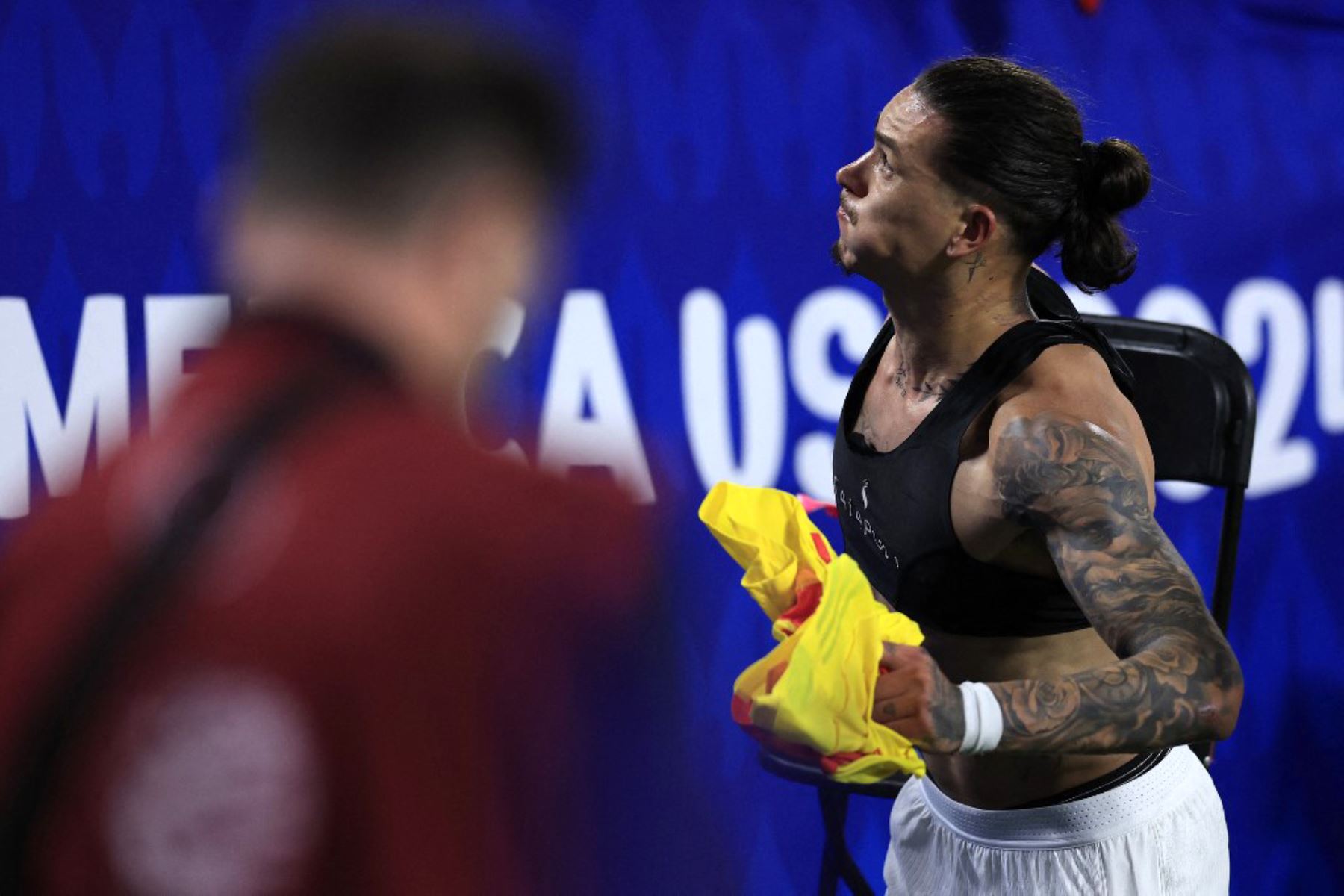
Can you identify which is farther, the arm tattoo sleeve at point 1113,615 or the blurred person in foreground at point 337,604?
the arm tattoo sleeve at point 1113,615

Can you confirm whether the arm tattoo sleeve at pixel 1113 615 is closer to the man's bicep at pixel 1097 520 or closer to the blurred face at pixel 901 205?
the man's bicep at pixel 1097 520

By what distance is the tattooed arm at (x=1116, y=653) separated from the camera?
3.28 feet

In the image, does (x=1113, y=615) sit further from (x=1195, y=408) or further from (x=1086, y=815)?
(x=1195, y=408)

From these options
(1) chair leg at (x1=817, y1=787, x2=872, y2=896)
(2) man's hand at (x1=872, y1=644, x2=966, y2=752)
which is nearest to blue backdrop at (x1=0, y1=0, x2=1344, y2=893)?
(1) chair leg at (x1=817, y1=787, x2=872, y2=896)

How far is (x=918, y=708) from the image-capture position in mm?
1006

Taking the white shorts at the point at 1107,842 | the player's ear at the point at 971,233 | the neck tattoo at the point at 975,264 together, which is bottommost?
the white shorts at the point at 1107,842

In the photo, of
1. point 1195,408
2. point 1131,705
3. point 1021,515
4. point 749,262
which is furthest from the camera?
point 749,262

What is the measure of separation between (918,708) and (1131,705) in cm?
15

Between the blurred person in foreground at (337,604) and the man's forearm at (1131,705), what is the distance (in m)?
0.53

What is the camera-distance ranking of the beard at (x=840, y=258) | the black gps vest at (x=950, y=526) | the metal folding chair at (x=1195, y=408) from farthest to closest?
the metal folding chair at (x=1195, y=408) → the beard at (x=840, y=258) → the black gps vest at (x=950, y=526)

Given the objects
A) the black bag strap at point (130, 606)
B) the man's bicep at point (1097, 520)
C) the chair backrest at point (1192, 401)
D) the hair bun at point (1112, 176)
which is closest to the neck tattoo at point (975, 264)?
the hair bun at point (1112, 176)

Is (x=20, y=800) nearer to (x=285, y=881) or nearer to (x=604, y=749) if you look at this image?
(x=285, y=881)

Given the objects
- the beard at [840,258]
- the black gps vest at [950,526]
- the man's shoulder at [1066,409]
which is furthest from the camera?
the beard at [840,258]

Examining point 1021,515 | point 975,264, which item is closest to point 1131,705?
point 1021,515
